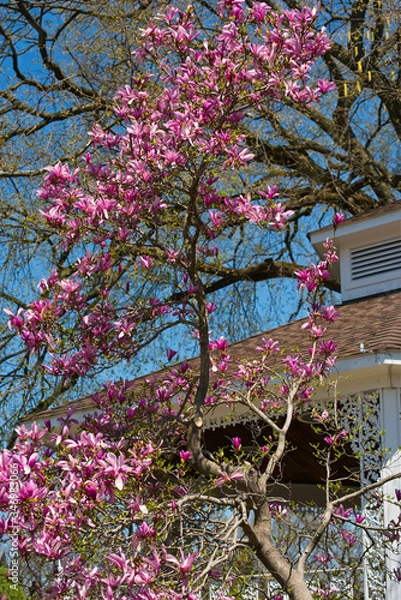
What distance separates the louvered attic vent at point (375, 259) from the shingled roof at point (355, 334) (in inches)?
15.5

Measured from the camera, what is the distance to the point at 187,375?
5.91 meters

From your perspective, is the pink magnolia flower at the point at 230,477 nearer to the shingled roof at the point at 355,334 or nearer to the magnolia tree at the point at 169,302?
the magnolia tree at the point at 169,302

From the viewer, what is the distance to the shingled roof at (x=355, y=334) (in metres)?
7.21

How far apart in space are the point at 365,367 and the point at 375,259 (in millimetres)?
4576

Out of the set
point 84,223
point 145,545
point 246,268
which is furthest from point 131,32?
point 145,545

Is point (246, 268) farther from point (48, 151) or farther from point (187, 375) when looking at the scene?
point (187, 375)

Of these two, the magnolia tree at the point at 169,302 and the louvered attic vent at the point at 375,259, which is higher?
the louvered attic vent at the point at 375,259

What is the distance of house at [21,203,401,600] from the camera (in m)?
6.82

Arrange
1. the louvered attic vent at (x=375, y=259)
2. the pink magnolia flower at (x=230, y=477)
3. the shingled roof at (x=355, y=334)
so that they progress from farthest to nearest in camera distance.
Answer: the louvered attic vent at (x=375, y=259) < the shingled roof at (x=355, y=334) < the pink magnolia flower at (x=230, y=477)

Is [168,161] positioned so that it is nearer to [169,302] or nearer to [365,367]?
[169,302]

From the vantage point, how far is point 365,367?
23.0 feet

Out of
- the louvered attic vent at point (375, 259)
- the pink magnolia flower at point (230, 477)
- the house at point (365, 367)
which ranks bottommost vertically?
the pink magnolia flower at point (230, 477)

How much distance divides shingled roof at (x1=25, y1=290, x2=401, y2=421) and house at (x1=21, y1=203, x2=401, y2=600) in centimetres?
1

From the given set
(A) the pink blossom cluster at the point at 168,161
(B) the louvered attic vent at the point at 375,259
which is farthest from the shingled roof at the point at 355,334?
(A) the pink blossom cluster at the point at 168,161
